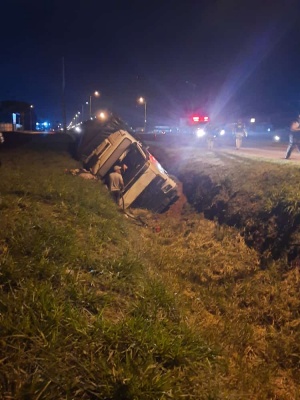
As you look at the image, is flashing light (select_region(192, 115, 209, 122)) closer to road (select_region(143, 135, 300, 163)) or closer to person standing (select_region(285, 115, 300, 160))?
road (select_region(143, 135, 300, 163))

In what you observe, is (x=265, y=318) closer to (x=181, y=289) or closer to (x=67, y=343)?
(x=181, y=289)

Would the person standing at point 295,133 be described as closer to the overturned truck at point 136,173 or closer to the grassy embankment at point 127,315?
the overturned truck at point 136,173

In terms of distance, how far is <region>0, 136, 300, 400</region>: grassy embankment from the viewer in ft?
8.00

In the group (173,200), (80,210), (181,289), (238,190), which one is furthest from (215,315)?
(173,200)

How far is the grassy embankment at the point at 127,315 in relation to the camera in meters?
2.44

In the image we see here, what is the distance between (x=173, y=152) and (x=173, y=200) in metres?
6.20

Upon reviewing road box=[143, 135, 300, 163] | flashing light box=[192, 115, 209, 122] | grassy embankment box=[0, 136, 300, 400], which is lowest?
grassy embankment box=[0, 136, 300, 400]

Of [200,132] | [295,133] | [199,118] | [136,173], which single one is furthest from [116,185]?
[199,118]

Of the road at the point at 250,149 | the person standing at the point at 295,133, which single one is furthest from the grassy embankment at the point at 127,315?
the road at the point at 250,149

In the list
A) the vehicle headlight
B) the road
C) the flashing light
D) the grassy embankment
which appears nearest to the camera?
the grassy embankment

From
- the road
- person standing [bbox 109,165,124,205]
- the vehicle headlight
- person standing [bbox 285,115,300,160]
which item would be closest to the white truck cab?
person standing [bbox 109,165,124,205]

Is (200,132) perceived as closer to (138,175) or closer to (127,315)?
(138,175)

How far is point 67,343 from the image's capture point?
266 cm

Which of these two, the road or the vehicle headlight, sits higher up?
the vehicle headlight
